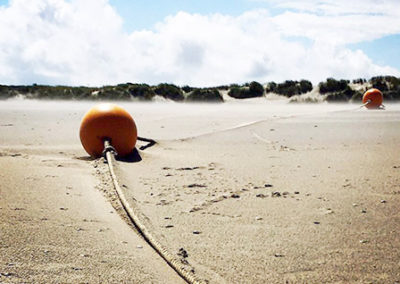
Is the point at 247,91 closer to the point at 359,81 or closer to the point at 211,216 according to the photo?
the point at 359,81

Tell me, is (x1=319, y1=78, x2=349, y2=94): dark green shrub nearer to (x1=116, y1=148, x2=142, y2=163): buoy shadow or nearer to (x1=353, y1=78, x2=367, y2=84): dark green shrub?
(x1=353, y1=78, x2=367, y2=84): dark green shrub

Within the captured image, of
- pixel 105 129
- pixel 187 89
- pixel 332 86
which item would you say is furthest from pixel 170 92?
pixel 105 129

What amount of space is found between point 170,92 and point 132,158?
102ft

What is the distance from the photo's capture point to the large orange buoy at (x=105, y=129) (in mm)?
6949

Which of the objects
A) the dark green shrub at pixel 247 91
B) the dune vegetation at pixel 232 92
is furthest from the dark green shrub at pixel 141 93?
the dark green shrub at pixel 247 91

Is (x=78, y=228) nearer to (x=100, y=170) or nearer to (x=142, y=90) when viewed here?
(x=100, y=170)

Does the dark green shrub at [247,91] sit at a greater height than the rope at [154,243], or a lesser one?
greater

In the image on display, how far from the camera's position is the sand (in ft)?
9.64

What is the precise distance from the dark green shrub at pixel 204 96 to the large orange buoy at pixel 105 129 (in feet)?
96.4

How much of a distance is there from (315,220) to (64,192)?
254 cm

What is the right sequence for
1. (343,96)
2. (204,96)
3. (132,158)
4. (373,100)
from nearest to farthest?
(132,158)
(373,100)
(343,96)
(204,96)

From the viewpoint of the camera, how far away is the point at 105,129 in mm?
6977

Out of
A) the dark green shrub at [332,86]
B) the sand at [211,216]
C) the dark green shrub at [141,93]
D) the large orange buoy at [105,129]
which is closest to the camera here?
the sand at [211,216]

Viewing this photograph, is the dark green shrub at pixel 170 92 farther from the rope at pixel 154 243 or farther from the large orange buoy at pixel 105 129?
the rope at pixel 154 243
